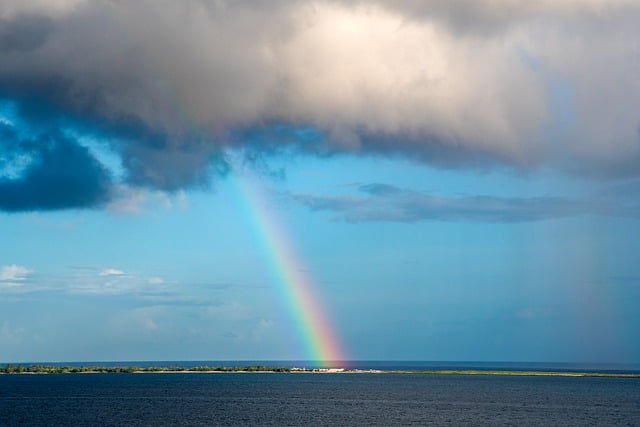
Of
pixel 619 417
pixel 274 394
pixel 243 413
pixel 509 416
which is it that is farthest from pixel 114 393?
pixel 619 417

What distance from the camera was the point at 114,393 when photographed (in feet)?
612

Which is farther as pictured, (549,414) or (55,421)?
(549,414)

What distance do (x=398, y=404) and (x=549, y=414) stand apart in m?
29.8

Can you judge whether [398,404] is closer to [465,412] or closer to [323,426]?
[465,412]

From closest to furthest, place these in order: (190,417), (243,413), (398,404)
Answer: (190,417) < (243,413) < (398,404)

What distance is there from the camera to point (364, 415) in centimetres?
12131

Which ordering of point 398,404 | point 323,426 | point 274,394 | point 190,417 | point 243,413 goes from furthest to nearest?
1. point 274,394
2. point 398,404
3. point 243,413
4. point 190,417
5. point 323,426

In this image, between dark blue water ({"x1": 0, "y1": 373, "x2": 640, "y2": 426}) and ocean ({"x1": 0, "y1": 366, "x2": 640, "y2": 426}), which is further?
dark blue water ({"x1": 0, "y1": 373, "x2": 640, "y2": 426})

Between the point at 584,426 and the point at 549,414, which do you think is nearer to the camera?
the point at 584,426

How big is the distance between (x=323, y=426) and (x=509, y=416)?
3258cm

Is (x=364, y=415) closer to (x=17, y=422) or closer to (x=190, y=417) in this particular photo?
(x=190, y=417)

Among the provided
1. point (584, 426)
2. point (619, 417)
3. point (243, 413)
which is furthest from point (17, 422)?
point (619, 417)

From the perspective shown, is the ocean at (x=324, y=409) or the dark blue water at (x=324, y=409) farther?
the dark blue water at (x=324, y=409)

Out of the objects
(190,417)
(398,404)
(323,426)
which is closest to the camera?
(323,426)
